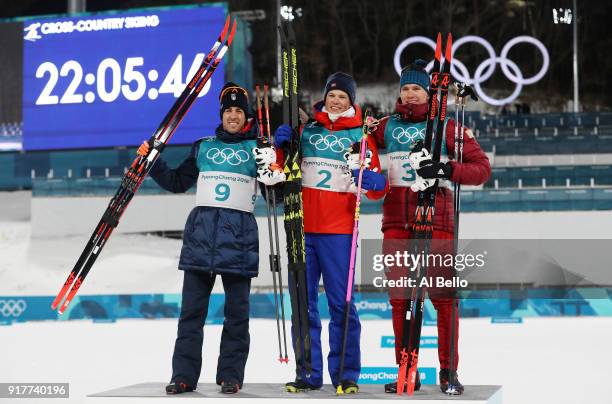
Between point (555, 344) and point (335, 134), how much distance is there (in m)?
3.66

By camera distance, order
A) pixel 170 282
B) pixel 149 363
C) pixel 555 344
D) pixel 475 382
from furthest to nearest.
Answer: pixel 170 282 → pixel 555 344 → pixel 149 363 → pixel 475 382

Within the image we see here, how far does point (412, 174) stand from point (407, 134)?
18 centimetres

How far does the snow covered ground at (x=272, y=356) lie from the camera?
219 inches

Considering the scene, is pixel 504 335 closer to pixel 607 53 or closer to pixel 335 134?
pixel 335 134

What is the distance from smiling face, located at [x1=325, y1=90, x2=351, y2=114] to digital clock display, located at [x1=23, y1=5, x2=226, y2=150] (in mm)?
9040

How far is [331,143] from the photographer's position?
13.9ft

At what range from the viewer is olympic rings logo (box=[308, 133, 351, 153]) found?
4219 millimetres

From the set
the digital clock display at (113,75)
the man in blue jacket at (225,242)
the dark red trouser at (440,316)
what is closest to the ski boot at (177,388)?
the man in blue jacket at (225,242)

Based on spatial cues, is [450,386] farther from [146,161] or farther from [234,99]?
[146,161]

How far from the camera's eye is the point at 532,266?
11.3 m

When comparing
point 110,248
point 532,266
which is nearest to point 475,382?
point 532,266

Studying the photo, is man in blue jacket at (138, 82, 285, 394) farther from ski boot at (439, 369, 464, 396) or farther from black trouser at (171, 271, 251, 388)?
ski boot at (439, 369, 464, 396)

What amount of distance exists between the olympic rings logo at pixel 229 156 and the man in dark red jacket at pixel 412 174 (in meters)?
0.61

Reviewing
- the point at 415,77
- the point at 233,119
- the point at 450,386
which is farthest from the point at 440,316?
the point at 233,119
